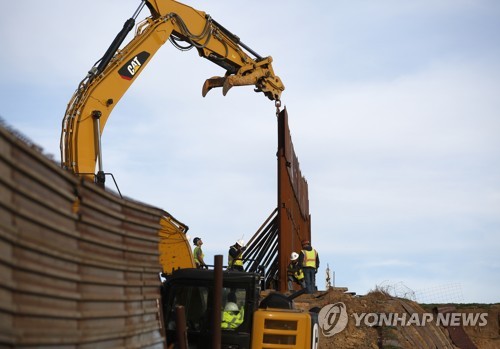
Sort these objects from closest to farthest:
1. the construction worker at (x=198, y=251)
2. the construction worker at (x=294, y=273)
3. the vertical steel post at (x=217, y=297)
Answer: the vertical steel post at (x=217, y=297) < the construction worker at (x=198, y=251) < the construction worker at (x=294, y=273)

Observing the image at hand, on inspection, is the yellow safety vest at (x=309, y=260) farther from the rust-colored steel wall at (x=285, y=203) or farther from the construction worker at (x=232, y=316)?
the construction worker at (x=232, y=316)

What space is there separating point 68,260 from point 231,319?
4215mm

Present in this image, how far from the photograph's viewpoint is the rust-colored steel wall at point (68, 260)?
4883 millimetres

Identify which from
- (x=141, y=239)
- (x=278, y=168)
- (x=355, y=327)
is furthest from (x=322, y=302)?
(x=141, y=239)

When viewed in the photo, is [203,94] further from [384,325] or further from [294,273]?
[384,325]

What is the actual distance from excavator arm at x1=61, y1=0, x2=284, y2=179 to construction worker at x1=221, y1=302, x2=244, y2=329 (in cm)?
512

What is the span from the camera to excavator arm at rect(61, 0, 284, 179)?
15125mm

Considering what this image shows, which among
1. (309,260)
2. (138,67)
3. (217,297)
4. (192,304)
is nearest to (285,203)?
(309,260)

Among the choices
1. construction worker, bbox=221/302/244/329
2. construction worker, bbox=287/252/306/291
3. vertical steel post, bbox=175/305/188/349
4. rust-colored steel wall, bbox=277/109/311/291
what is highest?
rust-colored steel wall, bbox=277/109/311/291

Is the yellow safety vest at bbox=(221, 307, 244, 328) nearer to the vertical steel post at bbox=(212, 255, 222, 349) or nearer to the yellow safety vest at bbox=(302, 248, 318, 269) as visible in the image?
the vertical steel post at bbox=(212, 255, 222, 349)

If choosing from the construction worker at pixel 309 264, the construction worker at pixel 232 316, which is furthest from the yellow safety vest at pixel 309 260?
the construction worker at pixel 232 316

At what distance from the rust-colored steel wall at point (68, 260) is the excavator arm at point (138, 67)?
719 cm

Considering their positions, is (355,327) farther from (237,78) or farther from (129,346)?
(129,346)

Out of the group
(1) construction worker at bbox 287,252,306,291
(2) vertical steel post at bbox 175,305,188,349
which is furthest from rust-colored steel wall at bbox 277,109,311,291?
(2) vertical steel post at bbox 175,305,188,349
